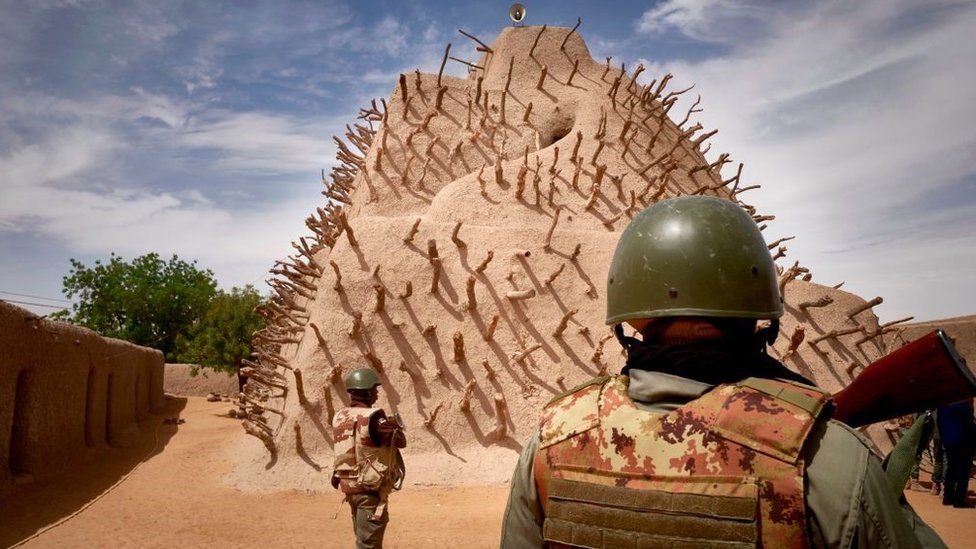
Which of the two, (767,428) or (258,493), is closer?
(767,428)

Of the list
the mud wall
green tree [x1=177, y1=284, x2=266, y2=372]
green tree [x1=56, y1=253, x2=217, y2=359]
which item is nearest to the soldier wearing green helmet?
the mud wall

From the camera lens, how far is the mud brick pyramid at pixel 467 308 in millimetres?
9375

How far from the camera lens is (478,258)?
11.0m

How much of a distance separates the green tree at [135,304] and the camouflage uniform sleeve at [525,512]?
96.7ft

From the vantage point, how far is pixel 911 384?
1.61 meters

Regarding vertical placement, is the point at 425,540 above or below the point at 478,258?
below

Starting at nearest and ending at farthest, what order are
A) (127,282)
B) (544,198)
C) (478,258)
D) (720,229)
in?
(720,229)
(478,258)
(544,198)
(127,282)

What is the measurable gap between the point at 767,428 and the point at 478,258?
385 inches

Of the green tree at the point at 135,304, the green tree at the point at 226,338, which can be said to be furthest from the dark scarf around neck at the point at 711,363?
the green tree at the point at 135,304

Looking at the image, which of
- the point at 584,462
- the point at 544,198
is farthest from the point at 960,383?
the point at 544,198

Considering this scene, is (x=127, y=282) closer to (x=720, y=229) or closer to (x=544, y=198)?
(x=544, y=198)

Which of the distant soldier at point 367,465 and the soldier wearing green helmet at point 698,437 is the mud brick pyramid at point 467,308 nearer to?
the distant soldier at point 367,465

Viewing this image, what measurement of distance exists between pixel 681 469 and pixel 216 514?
26.4ft

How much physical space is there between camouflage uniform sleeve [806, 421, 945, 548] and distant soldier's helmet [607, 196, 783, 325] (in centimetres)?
50
